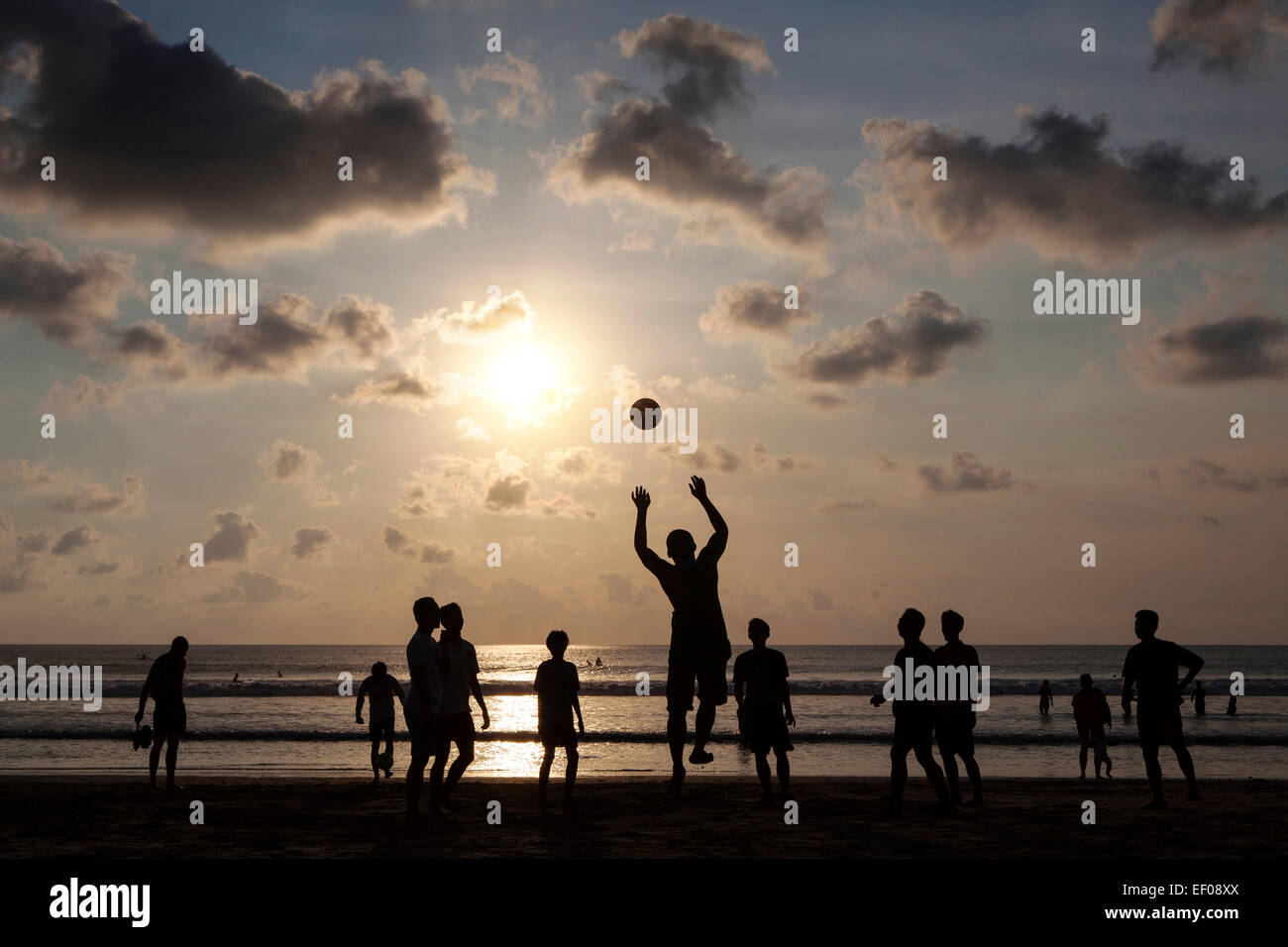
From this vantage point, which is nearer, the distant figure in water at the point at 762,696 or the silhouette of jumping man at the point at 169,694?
the distant figure in water at the point at 762,696

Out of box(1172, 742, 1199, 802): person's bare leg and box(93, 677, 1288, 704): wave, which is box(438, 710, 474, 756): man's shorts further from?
box(93, 677, 1288, 704): wave

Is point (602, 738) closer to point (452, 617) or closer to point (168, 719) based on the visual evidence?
point (168, 719)

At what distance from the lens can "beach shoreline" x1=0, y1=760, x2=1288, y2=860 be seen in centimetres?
902

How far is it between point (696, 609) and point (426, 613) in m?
2.94

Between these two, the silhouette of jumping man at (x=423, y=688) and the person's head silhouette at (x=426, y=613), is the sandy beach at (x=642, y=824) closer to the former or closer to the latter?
the silhouette of jumping man at (x=423, y=688)

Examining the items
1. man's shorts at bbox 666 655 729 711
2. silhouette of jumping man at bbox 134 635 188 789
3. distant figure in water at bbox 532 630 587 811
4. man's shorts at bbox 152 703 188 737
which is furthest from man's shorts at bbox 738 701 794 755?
man's shorts at bbox 152 703 188 737

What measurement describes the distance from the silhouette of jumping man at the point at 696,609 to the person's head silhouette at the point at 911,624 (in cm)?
202

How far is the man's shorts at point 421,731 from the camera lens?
10.5 meters

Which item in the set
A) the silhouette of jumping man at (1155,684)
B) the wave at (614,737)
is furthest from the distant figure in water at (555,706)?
the wave at (614,737)

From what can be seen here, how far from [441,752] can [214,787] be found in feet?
21.7

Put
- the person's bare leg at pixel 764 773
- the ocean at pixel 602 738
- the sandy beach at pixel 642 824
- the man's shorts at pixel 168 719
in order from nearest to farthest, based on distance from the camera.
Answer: the sandy beach at pixel 642 824, the person's bare leg at pixel 764 773, the man's shorts at pixel 168 719, the ocean at pixel 602 738

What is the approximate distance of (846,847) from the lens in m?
9.04
